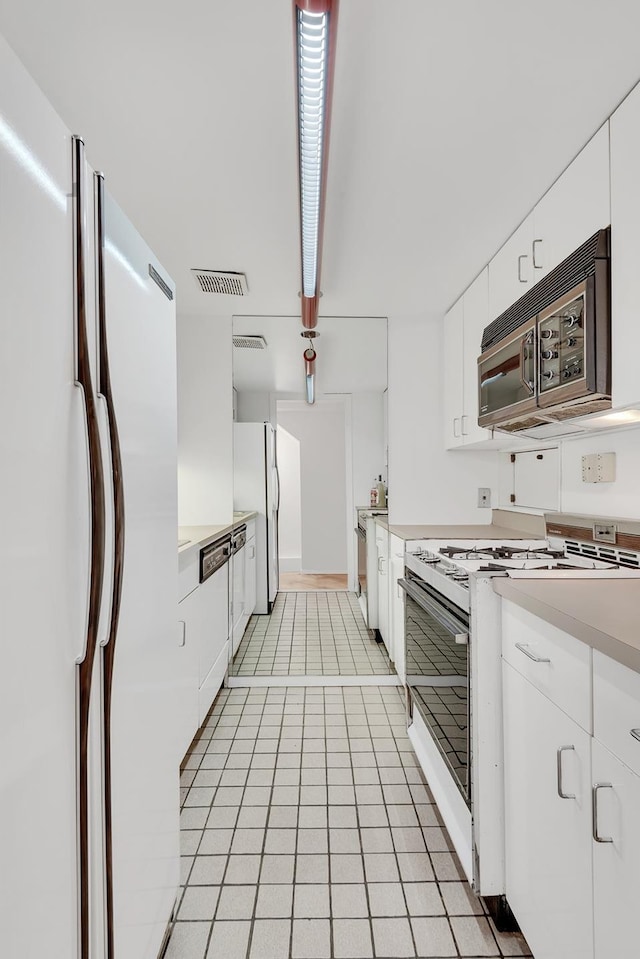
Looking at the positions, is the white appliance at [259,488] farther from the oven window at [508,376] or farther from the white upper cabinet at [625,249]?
the white upper cabinet at [625,249]

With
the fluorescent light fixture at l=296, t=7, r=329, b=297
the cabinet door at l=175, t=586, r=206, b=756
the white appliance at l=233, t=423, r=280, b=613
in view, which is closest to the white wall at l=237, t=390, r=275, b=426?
→ the white appliance at l=233, t=423, r=280, b=613

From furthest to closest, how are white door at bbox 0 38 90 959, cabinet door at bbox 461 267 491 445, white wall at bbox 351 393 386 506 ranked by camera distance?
white wall at bbox 351 393 386 506 < cabinet door at bbox 461 267 491 445 < white door at bbox 0 38 90 959

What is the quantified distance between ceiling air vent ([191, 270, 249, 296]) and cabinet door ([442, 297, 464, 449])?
3.98 ft

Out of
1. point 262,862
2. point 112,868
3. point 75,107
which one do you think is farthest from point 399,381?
point 112,868

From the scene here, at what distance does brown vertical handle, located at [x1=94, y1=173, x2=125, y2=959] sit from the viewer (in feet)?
2.98

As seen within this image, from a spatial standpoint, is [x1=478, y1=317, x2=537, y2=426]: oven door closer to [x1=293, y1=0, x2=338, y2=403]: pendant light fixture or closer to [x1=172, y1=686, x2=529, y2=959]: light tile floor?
[x1=293, y1=0, x2=338, y2=403]: pendant light fixture

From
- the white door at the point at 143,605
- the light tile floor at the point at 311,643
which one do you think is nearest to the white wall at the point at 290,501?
the light tile floor at the point at 311,643

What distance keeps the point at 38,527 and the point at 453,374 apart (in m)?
2.81

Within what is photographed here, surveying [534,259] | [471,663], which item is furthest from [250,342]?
[471,663]

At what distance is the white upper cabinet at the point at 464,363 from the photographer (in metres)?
2.70

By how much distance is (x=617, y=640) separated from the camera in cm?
86

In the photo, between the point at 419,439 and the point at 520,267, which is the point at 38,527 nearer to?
the point at 520,267

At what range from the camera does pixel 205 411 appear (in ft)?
11.3

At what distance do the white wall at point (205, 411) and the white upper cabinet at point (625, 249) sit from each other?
7.83 feet
